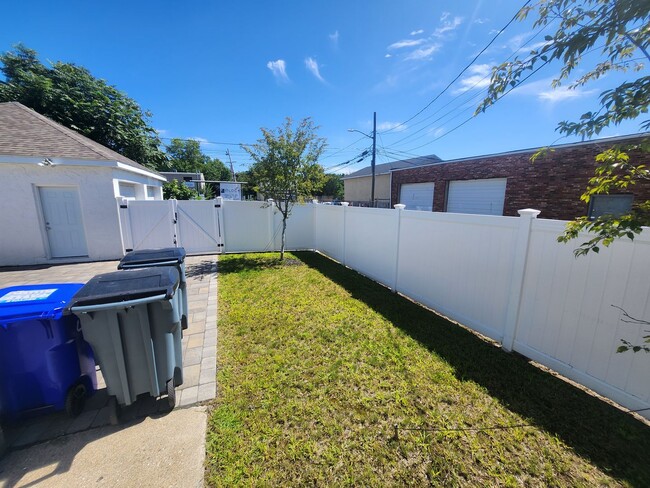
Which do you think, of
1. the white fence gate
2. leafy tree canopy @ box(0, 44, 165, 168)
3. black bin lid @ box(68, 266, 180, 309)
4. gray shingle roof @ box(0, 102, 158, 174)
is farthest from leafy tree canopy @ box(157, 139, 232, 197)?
black bin lid @ box(68, 266, 180, 309)

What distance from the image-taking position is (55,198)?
7691 mm

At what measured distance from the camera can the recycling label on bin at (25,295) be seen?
2127 millimetres

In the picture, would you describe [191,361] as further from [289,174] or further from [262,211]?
[262,211]

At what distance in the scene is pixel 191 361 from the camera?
320cm

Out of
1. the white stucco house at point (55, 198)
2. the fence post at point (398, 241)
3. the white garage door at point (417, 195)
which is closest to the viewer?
the fence post at point (398, 241)

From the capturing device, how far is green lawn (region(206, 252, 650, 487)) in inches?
72.7

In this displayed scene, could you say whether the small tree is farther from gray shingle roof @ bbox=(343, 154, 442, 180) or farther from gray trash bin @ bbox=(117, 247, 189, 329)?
gray shingle roof @ bbox=(343, 154, 442, 180)

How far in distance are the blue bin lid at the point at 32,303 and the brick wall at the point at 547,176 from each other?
1299 centimetres

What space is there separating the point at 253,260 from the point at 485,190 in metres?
12.5

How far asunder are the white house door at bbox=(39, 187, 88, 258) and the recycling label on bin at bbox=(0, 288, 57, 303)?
24.9 feet

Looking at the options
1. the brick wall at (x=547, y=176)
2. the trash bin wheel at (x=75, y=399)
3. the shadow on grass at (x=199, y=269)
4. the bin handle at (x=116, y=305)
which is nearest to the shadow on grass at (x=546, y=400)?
the bin handle at (x=116, y=305)

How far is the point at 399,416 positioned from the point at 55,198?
10.7 metres

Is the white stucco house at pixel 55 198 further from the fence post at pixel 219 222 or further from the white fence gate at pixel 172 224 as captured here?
the fence post at pixel 219 222

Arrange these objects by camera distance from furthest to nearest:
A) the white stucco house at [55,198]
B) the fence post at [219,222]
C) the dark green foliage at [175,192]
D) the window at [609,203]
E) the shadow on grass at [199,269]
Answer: the dark green foliage at [175,192], the fence post at [219,222], the window at [609,203], the white stucco house at [55,198], the shadow on grass at [199,269]
